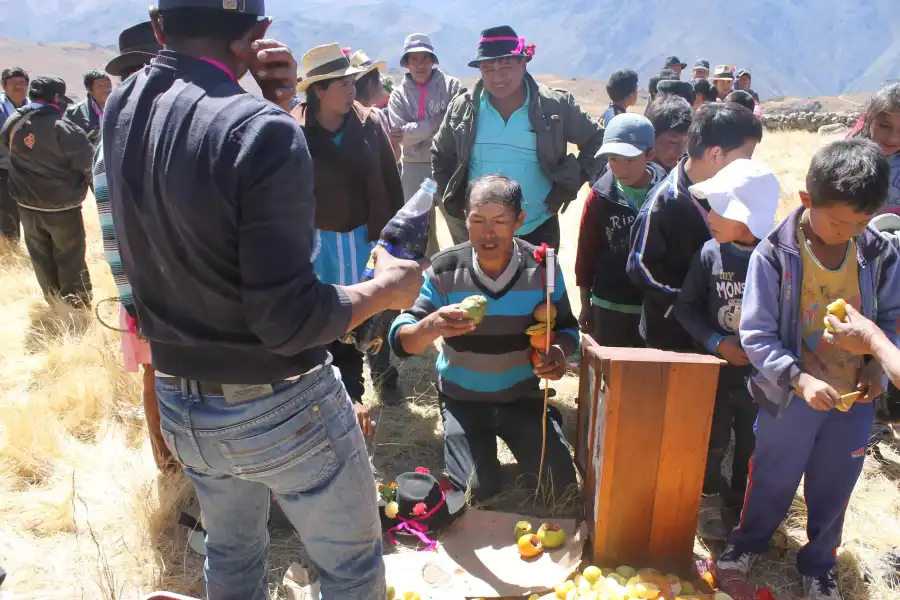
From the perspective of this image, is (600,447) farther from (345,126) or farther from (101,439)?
(101,439)

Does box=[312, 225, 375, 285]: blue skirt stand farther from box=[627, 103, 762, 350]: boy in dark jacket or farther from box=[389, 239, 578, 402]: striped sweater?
box=[627, 103, 762, 350]: boy in dark jacket

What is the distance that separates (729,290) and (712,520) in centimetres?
114

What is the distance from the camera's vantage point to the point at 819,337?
2.42 meters

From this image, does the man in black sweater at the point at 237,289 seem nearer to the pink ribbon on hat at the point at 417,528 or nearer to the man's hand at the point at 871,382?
the pink ribbon on hat at the point at 417,528

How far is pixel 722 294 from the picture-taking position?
2.85 metres

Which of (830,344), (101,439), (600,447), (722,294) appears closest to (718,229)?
(722,294)

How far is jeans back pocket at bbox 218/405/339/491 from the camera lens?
1628 mm

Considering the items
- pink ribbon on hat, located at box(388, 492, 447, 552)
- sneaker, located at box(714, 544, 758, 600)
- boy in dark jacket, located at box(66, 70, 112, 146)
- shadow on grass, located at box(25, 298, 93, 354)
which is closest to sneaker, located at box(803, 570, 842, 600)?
sneaker, located at box(714, 544, 758, 600)

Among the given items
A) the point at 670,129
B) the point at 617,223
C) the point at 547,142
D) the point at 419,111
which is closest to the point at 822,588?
the point at 617,223

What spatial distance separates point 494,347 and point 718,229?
1.20m

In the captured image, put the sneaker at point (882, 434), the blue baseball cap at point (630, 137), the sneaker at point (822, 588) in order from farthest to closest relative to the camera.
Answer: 1. the sneaker at point (882, 434)
2. the blue baseball cap at point (630, 137)
3. the sneaker at point (822, 588)

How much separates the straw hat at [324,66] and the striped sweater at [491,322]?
1215 mm

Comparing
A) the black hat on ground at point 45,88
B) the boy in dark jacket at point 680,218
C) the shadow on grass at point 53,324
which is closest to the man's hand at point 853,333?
the boy in dark jacket at point 680,218

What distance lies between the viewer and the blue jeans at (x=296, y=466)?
5.36 feet
